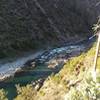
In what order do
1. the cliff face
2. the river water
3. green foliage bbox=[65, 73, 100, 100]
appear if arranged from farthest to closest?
the cliff face < the river water < green foliage bbox=[65, 73, 100, 100]

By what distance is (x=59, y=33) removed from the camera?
97.4 metres

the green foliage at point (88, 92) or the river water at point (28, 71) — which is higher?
the green foliage at point (88, 92)

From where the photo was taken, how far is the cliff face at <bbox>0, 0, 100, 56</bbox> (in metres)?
86.1

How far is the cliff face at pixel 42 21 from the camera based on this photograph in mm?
86062

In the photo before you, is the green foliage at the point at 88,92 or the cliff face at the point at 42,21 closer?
the green foliage at the point at 88,92

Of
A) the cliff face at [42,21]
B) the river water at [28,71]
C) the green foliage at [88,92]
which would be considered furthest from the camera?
the cliff face at [42,21]

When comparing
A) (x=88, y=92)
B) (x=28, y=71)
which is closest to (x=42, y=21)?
(x=28, y=71)

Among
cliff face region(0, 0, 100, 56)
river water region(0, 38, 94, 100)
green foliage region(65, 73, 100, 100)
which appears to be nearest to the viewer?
green foliage region(65, 73, 100, 100)

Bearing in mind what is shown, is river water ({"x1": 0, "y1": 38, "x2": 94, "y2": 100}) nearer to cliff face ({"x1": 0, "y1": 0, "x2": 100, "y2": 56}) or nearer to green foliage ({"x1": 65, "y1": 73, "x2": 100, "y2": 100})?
cliff face ({"x1": 0, "y1": 0, "x2": 100, "y2": 56})

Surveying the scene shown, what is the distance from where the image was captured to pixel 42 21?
98.4 metres

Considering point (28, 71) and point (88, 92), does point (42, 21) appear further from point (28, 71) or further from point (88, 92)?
point (88, 92)

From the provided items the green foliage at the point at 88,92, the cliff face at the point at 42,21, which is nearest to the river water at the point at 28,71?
the cliff face at the point at 42,21

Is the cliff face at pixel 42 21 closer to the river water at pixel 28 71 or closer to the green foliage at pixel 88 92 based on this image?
the river water at pixel 28 71

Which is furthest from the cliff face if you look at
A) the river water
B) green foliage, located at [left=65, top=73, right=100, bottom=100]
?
green foliage, located at [left=65, top=73, right=100, bottom=100]
